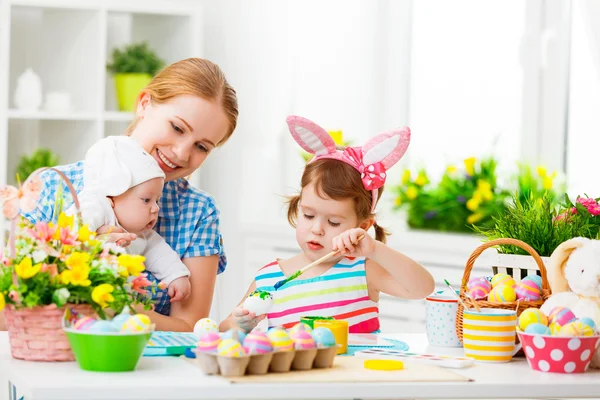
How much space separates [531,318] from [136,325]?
0.69 meters

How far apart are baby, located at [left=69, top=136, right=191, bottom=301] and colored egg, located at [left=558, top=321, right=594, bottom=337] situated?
0.95 metres

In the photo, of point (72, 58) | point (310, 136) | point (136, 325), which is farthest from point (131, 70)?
point (136, 325)

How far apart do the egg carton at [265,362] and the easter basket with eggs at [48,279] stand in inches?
8.2

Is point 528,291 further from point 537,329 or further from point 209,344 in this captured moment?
point 209,344

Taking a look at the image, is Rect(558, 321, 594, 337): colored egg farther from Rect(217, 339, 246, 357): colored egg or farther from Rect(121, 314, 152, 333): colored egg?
Rect(121, 314, 152, 333): colored egg

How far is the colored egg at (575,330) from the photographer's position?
1612 mm

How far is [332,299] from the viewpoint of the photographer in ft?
7.13

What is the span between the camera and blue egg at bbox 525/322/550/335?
5.33ft

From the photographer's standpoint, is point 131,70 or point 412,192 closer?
point 412,192

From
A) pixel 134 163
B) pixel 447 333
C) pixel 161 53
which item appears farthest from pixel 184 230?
pixel 161 53

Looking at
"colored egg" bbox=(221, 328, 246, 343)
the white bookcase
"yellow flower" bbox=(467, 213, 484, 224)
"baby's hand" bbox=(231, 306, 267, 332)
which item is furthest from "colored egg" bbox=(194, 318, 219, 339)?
the white bookcase

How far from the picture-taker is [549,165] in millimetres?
3711

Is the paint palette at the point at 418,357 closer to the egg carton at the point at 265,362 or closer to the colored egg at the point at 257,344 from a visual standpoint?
the egg carton at the point at 265,362

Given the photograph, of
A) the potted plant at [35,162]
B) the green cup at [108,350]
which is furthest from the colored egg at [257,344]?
the potted plant at [35,162]
